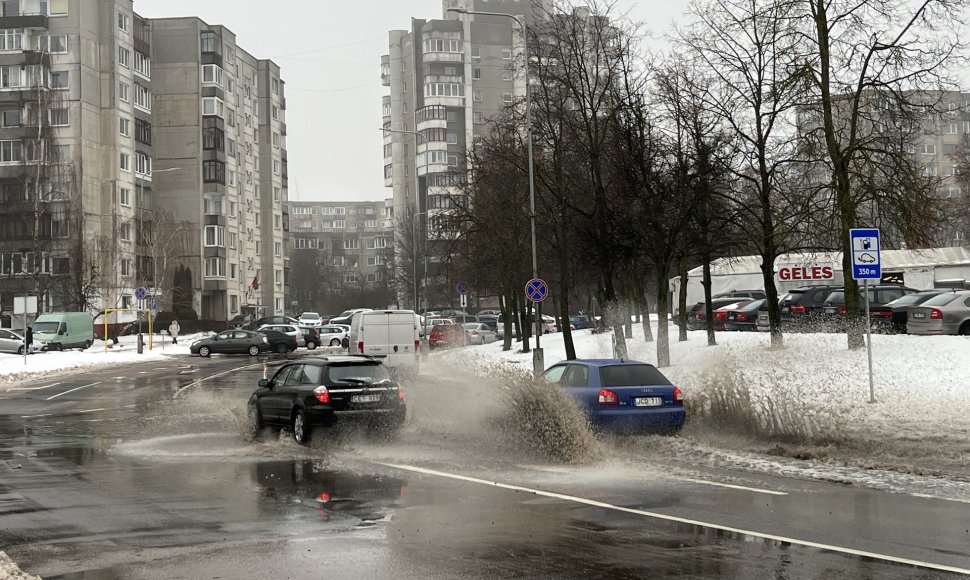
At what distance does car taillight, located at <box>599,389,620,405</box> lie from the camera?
1533 cm

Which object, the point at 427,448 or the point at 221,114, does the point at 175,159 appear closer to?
the point at 221,114

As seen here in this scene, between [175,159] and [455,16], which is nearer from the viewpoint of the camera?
[175,159]

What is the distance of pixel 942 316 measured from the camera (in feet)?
86.1

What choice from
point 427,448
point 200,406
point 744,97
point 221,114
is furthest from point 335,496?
point 221,114

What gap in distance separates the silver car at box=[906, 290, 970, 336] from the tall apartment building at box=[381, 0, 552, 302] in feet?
307

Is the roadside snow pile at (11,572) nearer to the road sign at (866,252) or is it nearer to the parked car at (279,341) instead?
the road sign at (866,252)

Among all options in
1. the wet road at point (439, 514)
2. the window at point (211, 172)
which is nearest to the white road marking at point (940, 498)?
the wet road at point (439, 514)

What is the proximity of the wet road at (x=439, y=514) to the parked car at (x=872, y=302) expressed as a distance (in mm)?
16653

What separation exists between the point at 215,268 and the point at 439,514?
87.0 metres

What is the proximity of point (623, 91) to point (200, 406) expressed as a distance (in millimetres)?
14714

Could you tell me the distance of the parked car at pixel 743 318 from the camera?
39.4 m

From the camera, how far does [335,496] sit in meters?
11.0

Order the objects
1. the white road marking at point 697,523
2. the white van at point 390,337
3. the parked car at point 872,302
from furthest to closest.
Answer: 1. the white van at point 390,337
2. the parked car at point 872,302
3. the white road marking at point 697,523

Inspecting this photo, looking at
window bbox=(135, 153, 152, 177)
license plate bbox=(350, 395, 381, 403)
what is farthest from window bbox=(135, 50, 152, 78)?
license plate bbox=(350, 395, 381, 403)
